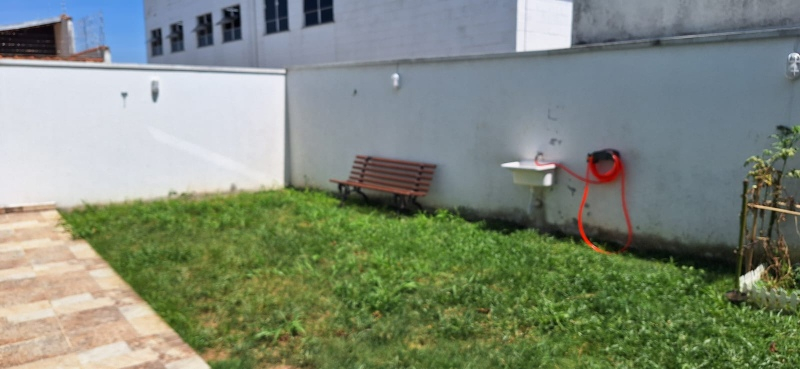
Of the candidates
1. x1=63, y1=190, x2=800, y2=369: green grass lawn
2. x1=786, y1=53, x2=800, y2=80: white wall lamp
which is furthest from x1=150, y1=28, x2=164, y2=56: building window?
x1=786, y1=53, x2=800, y2=80: white wall lamp

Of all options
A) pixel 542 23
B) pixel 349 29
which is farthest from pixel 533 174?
pixel 349 29

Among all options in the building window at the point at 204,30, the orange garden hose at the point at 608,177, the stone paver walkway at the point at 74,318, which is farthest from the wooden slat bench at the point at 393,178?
the building window at the point at 204,30

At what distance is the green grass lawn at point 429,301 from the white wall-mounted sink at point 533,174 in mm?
569

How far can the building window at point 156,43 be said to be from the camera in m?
18.9

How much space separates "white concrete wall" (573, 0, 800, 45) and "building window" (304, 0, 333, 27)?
21.1 feet

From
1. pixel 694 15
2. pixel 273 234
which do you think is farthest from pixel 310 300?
pixel 694 15

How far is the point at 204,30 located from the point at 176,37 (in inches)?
75.8

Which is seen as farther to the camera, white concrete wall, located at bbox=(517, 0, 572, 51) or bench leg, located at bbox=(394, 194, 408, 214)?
white concrete wall, located at bbox=(517, 0, 572, 51)

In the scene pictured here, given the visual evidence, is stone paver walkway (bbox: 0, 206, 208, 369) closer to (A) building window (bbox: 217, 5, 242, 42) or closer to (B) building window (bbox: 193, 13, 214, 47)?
(A) building window (bbox: 217, 5, 242, 42)

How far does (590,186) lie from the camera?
19.7ft

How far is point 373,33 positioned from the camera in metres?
11.1

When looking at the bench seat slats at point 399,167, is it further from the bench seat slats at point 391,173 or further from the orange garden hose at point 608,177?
the orange garden hose at point 608,177

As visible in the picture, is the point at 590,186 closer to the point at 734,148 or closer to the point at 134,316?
the point at 734,148

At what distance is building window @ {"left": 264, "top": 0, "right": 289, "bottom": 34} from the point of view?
1329 cm
